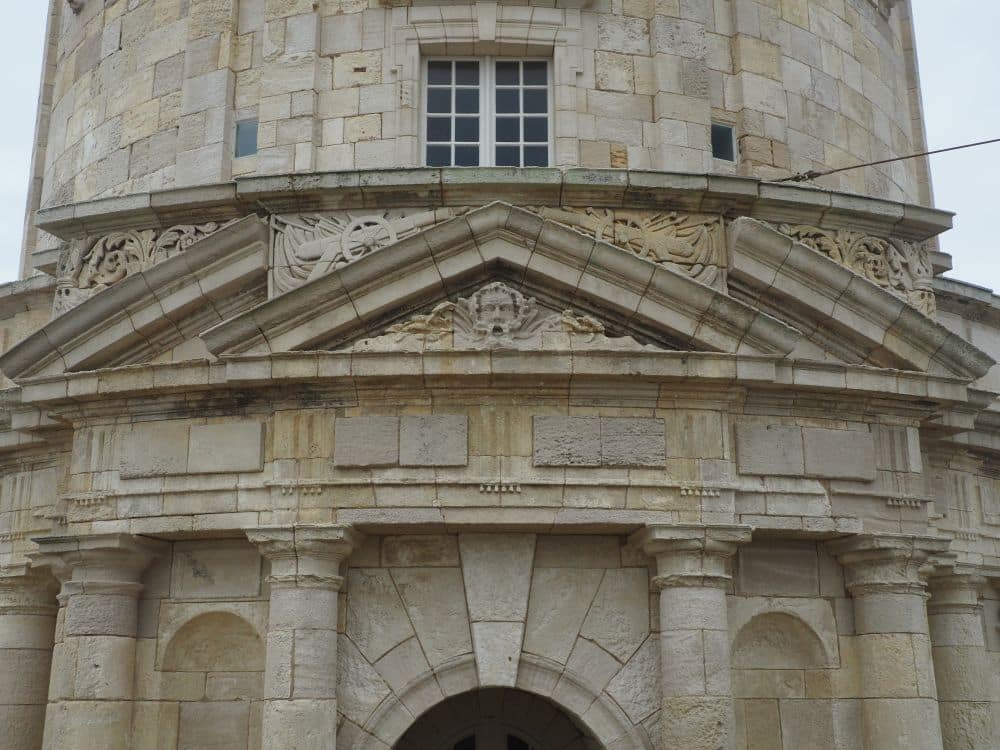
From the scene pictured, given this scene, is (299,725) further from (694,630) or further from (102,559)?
(694,630)

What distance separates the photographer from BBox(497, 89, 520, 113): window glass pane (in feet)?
40.7

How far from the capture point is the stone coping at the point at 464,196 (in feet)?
35.1

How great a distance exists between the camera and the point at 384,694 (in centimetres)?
1014

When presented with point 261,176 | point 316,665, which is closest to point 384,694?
point 316,665

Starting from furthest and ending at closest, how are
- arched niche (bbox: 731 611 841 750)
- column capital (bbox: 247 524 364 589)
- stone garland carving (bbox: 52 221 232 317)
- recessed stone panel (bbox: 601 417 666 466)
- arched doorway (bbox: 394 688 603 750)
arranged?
arched doorway (bbox: 394 688 603 750), stone garland carving (bbox: 52 221 232 317), arched niche (bbox: 731 611 841 750), recessed stone panel (bbox: 601 417 666 466), column capital (bbox: 247 524 364 589)

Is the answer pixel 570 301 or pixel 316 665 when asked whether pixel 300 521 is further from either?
pixel 570 301

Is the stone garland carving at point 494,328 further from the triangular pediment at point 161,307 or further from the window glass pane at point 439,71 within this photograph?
the window glass pane at point 439,71

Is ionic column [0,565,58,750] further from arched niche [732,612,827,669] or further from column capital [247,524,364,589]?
arched niche [732,612,827,669]

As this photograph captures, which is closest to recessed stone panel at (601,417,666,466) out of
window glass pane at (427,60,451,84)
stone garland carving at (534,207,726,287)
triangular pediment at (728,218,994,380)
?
Result: stone garland carving at (534,207,726,287)

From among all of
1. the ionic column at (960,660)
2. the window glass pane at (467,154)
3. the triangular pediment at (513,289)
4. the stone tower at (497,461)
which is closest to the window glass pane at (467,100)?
the window glass pane at (467,154)

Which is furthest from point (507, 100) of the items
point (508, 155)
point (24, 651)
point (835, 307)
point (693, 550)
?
point (24, 651)

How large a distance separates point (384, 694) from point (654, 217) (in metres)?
4.95

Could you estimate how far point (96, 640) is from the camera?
10266mm

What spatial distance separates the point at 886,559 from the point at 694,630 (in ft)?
6.68
